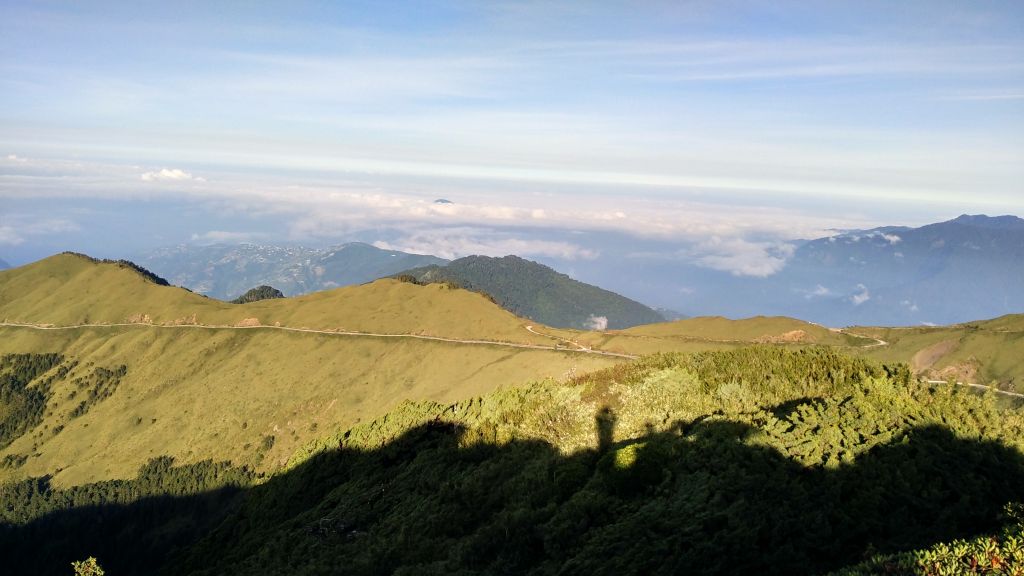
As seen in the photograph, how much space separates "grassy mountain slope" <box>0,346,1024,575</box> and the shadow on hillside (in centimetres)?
8

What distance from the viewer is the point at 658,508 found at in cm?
2406

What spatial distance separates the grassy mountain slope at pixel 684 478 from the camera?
21.1 metres

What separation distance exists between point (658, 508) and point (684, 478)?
241 centimetres

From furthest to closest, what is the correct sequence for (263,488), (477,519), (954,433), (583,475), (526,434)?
(263,488)
(526,434)
(477,519)
(583,475)
(954,433)

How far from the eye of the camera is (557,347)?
159 m

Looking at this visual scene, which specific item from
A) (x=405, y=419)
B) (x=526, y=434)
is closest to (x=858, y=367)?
(x=526, y=434)

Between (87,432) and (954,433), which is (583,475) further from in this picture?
(87,432)

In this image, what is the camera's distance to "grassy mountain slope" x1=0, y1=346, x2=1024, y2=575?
2112cm

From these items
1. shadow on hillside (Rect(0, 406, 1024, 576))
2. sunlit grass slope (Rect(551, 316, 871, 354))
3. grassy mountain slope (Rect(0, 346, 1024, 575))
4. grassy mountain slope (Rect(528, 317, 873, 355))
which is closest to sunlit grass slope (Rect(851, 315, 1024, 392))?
grassy mountain slope (Rect(528, 317, 873, 355))

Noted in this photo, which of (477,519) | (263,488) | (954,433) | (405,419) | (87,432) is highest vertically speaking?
(954,433)

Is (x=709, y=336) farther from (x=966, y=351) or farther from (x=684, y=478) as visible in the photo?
(x=684, y=478)

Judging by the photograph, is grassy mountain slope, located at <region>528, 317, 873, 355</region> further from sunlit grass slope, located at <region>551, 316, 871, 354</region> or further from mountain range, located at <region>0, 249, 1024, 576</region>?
mountain range, located at <region>0, 249, 1024, 576</region>

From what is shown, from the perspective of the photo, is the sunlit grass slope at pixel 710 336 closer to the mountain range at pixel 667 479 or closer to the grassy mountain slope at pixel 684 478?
the mountain range at pixel 667 479

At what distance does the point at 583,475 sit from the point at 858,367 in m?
18.4
